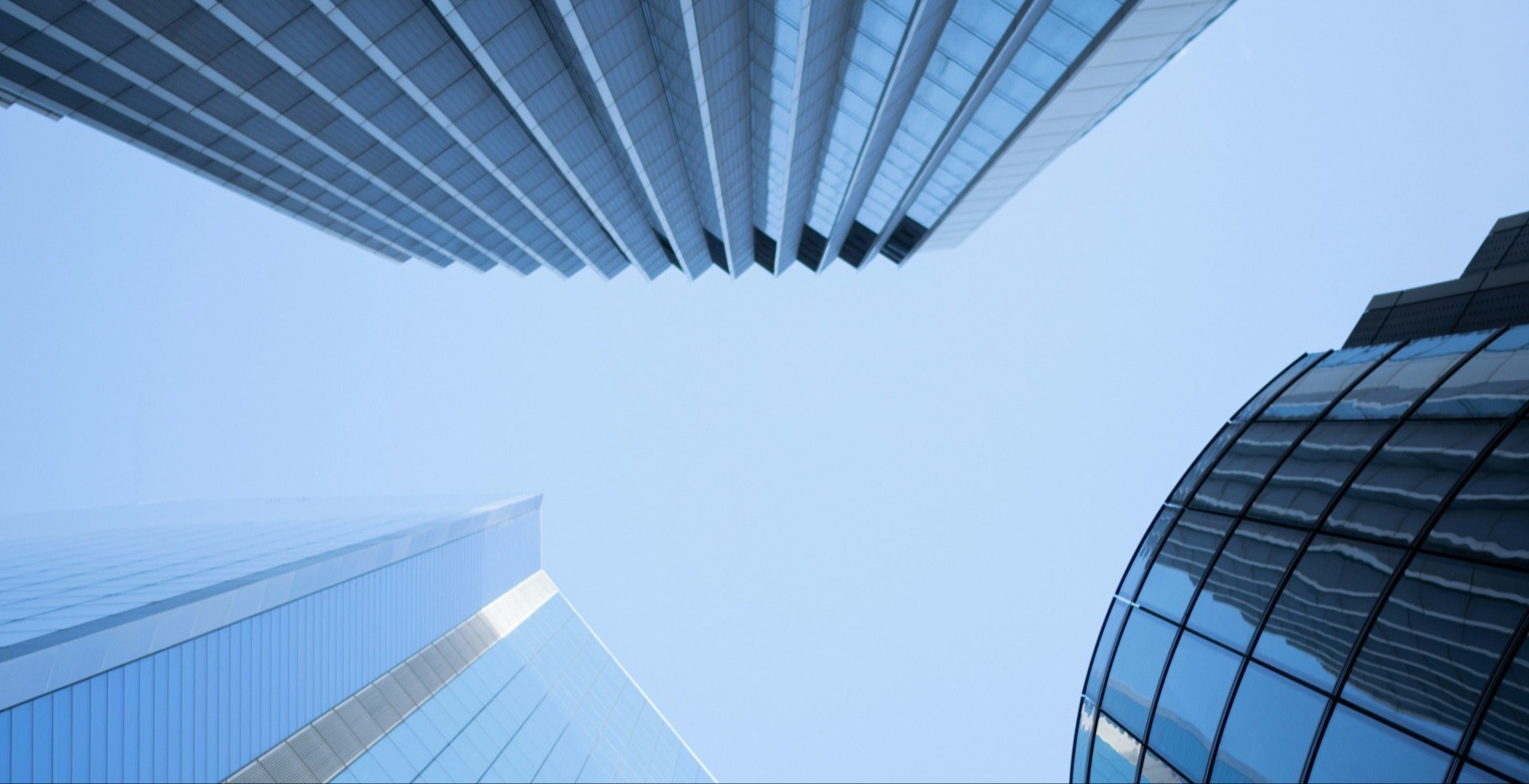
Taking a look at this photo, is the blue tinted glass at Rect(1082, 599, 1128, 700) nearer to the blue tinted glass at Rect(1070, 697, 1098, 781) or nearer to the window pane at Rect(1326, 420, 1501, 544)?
the blue tinted glass at Rect(1070, 697, 1098, 781)

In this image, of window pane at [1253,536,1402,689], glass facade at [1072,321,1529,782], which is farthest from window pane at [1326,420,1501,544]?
window pane at [1253,536,1402,689]

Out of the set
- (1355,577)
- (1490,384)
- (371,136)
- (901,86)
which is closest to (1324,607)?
(1355,577)

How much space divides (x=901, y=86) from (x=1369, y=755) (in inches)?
976

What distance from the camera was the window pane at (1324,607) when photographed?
10773 mm

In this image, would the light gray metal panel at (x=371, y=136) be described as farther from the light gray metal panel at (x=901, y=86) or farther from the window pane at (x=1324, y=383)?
the window pane at (x=1324, y=383)

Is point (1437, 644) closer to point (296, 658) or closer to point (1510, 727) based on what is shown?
point (1510, 727)

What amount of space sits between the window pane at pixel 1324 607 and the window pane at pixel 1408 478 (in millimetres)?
347

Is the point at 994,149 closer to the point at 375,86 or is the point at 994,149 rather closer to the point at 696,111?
the point at 696,111

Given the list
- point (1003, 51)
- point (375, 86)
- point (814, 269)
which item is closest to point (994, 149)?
point (1003, 51)

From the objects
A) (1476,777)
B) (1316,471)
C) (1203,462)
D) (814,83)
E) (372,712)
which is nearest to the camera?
(1476,777)

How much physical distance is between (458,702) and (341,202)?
1150 inches

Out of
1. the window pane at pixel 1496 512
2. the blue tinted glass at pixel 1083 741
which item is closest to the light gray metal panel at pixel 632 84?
the window pane at pixel 1496 512

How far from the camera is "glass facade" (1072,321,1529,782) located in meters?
9.23

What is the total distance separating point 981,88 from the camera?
28547 millimetres
